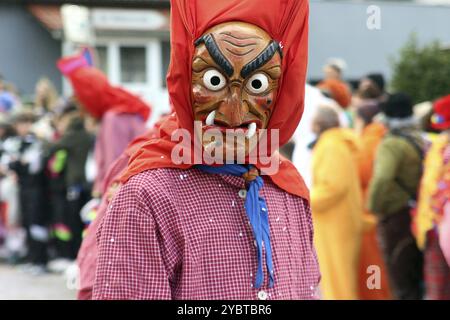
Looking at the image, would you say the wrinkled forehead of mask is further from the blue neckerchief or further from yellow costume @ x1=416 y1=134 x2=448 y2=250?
yellow costume @ x1=416 y1=134 x2=448 y2=250

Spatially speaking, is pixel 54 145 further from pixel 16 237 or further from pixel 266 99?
pixel 266 99

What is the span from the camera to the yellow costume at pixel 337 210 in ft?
16.8

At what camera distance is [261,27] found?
2033 millimetres

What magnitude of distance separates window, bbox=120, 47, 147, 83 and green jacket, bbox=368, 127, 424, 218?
12.1 meters

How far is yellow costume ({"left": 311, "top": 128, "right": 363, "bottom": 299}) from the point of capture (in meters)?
5.12

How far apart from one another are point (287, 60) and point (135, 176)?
51 cm

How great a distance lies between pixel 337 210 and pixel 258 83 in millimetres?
3328

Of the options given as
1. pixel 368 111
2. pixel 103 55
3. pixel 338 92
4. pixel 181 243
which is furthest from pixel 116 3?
pixel 181 243

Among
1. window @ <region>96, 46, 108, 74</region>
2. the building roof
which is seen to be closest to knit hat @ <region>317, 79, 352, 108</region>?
the building roof

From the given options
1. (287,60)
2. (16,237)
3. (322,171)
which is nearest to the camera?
(287,60)

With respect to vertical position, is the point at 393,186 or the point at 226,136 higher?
the point at 226,136

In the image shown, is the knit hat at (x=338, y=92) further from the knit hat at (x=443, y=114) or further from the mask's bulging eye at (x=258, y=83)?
the mask's bulging eye at (x=258, y=83)

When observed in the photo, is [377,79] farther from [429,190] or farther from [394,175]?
[429,190]

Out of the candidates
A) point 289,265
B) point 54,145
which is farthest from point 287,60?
point 54,145
